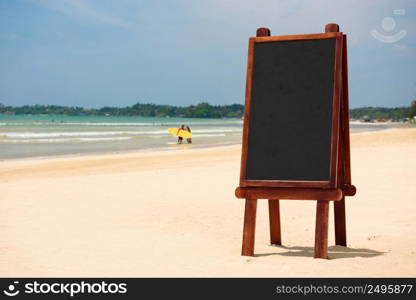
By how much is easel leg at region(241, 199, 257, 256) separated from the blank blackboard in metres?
0.28

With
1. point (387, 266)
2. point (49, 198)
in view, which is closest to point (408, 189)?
point (387, 266)

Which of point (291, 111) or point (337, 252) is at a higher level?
point (291, 111)

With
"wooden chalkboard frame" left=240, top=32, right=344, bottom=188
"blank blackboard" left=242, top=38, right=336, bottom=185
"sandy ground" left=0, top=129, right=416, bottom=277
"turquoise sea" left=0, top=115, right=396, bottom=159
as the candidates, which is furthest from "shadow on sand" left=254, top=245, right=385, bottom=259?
"turquoise sea" left=0, top=115, right=396, bottom=159

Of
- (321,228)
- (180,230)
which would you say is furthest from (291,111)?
(180,230)

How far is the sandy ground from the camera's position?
6355 mm

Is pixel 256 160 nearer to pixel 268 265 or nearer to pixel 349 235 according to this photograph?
pixel 268 265

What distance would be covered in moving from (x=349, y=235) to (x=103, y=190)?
607 cm

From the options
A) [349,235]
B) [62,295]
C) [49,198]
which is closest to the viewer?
[62,295]

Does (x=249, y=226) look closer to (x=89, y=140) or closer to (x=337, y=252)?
(x=337, y=252)

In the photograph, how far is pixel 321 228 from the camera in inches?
252

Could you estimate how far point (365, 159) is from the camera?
1816cm

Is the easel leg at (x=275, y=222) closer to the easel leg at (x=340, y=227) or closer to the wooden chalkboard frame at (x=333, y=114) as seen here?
the easel leg at (x=340, y=227)

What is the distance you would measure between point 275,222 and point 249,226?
3.39 feet

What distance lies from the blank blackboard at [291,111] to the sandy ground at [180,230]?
996 millimetres
